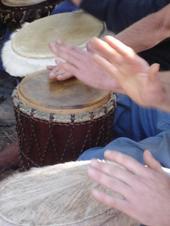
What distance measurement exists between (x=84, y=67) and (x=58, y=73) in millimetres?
207

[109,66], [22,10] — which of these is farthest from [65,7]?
[109,66]

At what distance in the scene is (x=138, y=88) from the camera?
138 cm

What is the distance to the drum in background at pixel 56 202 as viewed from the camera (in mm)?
1331

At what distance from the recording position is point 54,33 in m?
2.40

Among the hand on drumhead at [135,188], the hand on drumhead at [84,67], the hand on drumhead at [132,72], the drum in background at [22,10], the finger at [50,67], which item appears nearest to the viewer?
the hand on drumhead at [135,188]

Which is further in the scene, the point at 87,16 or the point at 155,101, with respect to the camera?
the point at 87,16

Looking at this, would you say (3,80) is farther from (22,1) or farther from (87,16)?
(87,16)

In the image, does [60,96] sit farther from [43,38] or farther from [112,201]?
[112,201]

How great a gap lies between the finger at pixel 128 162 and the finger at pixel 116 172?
0.01m

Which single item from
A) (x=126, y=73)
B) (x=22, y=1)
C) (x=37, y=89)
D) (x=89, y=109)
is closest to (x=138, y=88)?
(x=126, y=73)

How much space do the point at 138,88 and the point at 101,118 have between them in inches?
21.6

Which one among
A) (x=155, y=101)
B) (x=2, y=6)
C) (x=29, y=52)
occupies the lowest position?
(x=2, y=6)

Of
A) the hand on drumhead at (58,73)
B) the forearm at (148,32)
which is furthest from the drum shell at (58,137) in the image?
the forearm at (148,32)

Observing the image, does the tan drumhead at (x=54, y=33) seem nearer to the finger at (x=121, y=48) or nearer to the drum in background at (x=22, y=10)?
the drum in background at (x=22, y=10)
